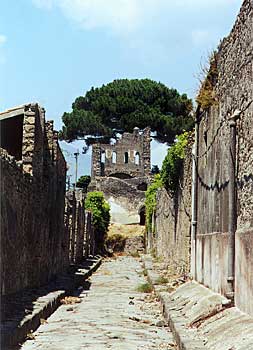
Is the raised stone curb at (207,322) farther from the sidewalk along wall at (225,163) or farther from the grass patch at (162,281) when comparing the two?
the grass patch at (162,281)

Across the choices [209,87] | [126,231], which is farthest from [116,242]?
[209,87]

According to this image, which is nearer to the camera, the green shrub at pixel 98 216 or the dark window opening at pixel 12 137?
the dark window opening at pixel 12 137

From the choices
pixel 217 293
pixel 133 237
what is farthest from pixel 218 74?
pixel 133 237

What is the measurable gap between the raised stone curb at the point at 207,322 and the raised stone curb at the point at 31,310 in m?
1.65

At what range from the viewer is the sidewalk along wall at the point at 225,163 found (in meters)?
7.05

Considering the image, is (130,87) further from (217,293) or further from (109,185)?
(217,293)

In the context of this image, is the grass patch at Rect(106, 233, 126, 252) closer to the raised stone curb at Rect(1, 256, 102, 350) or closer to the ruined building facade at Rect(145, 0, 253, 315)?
the raised stone curb at Rect(1, 256, 102, 350)

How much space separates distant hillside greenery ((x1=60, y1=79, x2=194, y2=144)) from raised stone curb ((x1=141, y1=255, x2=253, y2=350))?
151 feet

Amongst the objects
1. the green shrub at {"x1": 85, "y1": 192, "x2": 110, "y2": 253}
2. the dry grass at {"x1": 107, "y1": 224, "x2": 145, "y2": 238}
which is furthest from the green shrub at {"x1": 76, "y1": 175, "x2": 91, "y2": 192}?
the green shrub at {"x1": 85, "y1": 192, "x2": 110, "y2": 253}

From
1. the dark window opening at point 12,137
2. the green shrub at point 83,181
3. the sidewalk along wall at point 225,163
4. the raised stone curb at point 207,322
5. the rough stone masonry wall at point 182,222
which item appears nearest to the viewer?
the raised stone curb at point 207,322

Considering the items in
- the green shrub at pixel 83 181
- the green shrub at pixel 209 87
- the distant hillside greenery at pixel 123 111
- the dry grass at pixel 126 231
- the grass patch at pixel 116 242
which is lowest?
the grass patch at pixel 116 242

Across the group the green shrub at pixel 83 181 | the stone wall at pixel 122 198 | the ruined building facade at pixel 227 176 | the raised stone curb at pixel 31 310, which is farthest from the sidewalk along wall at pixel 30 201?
the green shrub at pixel 83 181

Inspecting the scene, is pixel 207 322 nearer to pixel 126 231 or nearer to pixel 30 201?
pixel 30 201

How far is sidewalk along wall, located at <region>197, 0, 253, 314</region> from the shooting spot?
7.05 meters
